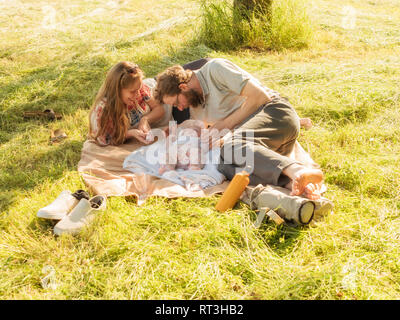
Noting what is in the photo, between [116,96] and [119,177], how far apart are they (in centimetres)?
88

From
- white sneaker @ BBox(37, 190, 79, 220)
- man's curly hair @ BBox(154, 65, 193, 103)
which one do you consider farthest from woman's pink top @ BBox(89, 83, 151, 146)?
white sneaker @ BBox(37, 190, 79, 220)

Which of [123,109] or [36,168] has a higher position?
[123,109]

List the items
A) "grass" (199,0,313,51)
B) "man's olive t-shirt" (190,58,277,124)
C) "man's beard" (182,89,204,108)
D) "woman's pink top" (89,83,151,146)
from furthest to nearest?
"grass" (199,0,313,51), "woman's pink top" (89,83,151,146), "man's beard" (182,89,204,108), "man's olive t-shirt" (190,58,277,124)

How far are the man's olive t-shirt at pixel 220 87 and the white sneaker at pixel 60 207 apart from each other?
1718 millimetres

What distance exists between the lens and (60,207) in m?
3.00

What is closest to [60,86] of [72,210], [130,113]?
[130,113]

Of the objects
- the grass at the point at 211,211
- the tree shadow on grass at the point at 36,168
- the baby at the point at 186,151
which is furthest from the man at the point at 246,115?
the tree shadow on grass at the point at 36,168

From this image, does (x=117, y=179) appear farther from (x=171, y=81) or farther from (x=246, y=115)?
(x=246, y=115)

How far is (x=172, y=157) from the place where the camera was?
12.7 feet

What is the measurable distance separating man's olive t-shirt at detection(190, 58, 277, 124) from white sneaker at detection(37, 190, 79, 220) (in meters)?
1.72

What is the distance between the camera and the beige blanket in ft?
11.1

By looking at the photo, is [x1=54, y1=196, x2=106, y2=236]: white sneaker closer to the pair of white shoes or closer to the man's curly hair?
the pair of white shoes

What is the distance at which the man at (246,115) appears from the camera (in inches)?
124
